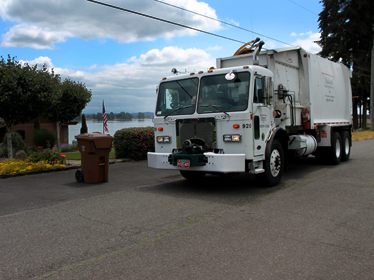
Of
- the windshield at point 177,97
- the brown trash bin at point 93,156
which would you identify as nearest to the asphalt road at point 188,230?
the brown trash bin at point 93,156

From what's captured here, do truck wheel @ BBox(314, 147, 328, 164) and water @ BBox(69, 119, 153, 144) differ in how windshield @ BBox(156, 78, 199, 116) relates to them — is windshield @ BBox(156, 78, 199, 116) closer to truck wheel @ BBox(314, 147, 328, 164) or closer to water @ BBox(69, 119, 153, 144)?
water @ BBox(69, 119, 153, 144)

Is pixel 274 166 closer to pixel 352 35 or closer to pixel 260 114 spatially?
pixel 260 114

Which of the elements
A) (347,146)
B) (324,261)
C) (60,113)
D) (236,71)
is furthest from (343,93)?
(60,113)

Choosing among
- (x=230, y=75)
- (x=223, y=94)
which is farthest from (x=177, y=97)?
(x=230, y=75)

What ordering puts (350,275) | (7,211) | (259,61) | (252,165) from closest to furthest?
1. (350,275)
2. (7,211)
3. (252,165)
4. (259,61)

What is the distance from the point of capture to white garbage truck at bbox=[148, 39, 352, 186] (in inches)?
283

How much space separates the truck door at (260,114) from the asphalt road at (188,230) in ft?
3.37

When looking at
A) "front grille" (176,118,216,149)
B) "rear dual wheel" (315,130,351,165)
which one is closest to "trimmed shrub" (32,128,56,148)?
"front grille" (176,118,216,149)

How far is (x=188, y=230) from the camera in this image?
16.0ft

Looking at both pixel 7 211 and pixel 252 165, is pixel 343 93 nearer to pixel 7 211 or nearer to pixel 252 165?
pixel 252 165

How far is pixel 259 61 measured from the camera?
29.1 feet

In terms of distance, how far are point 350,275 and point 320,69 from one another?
8.76 m

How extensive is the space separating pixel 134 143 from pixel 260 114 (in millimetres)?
6804

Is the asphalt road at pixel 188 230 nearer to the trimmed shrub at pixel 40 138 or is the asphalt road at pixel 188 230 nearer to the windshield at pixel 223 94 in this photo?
the windshield at pixel 223 94
